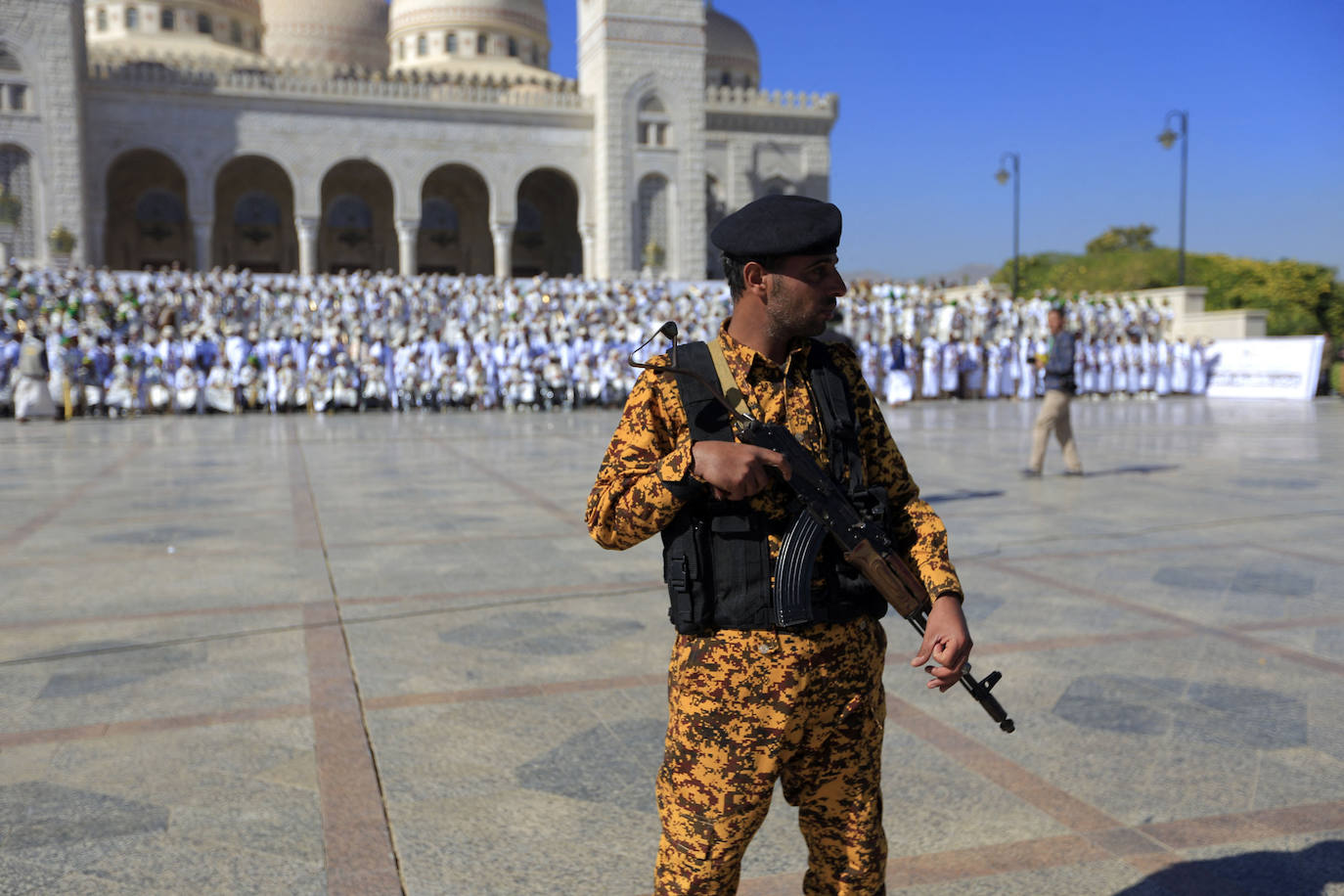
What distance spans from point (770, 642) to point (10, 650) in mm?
3821

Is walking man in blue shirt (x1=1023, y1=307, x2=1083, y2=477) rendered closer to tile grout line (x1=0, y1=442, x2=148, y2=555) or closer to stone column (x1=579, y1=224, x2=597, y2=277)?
tile grout line (x1=0, y1=442, x2=148, y2=555)

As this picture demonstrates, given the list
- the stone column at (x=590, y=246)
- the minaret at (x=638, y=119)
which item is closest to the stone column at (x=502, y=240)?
the stone column at (x=590, y=246)

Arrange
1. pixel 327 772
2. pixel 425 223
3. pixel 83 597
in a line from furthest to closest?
pixel 425 223 < pixel 83 597 < pixel 327 772

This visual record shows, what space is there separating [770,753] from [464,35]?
49229 millimetres

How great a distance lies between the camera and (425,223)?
138ft

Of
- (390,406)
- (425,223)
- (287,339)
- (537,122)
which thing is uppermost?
(537,122)

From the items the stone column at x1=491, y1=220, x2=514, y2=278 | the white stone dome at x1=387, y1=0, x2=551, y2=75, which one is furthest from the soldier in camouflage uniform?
the white stone dome at x1=387, y1=0, x2=551, y2=75

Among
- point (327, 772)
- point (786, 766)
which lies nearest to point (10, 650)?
point (327, 772)

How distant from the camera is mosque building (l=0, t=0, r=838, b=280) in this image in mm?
32531

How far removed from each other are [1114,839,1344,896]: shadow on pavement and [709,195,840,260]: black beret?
1686 mm

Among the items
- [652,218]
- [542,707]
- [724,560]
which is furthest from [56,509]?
[652,218]

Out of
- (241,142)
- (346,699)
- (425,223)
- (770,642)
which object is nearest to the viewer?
(770,642)

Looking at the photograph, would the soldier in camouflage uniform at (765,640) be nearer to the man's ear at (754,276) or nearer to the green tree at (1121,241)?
the man's ear at (754,276)

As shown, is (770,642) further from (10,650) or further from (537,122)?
(537,122)
